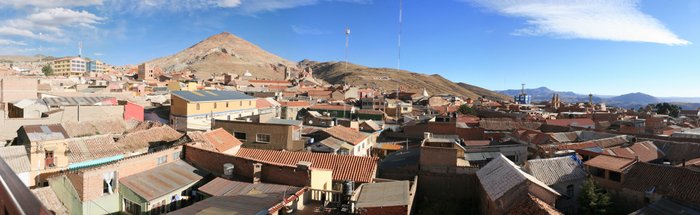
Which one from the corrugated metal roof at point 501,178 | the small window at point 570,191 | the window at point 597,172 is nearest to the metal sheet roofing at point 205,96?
the corrugated metal roof at point 501,178

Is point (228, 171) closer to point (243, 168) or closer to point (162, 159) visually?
point (243, 168)

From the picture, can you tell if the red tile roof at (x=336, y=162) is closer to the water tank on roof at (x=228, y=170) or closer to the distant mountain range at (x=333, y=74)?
the water tank on roof at (x=228, y=170)

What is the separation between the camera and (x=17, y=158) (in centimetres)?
1386

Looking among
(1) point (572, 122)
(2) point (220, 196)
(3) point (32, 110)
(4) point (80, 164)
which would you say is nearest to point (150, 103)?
(3) point (32, 110)

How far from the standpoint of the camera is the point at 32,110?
22.3 metres

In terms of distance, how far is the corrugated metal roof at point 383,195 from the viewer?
10689mm

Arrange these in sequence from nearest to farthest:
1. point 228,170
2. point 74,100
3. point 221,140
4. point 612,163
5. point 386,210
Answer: point 386,210
point 228,170
point 612,163
point 221,140
point 74,100

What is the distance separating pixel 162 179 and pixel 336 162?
6119 millimetres

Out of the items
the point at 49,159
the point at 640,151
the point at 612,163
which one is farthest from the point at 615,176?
the point at 49,159

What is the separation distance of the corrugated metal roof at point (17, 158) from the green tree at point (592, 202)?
Answer: 59.3ft

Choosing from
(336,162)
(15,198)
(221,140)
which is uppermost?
(15,198)

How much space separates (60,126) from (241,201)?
1486 cm

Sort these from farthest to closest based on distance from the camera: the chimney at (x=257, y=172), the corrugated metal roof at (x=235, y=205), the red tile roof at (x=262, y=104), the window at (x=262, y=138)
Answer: the red tile roof at (x=262, y=104), the window at (x=262, y=138), the chimney at (x=257, y=172), the corrugated metal roof at (x=235, y=205)

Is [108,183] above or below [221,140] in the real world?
below
